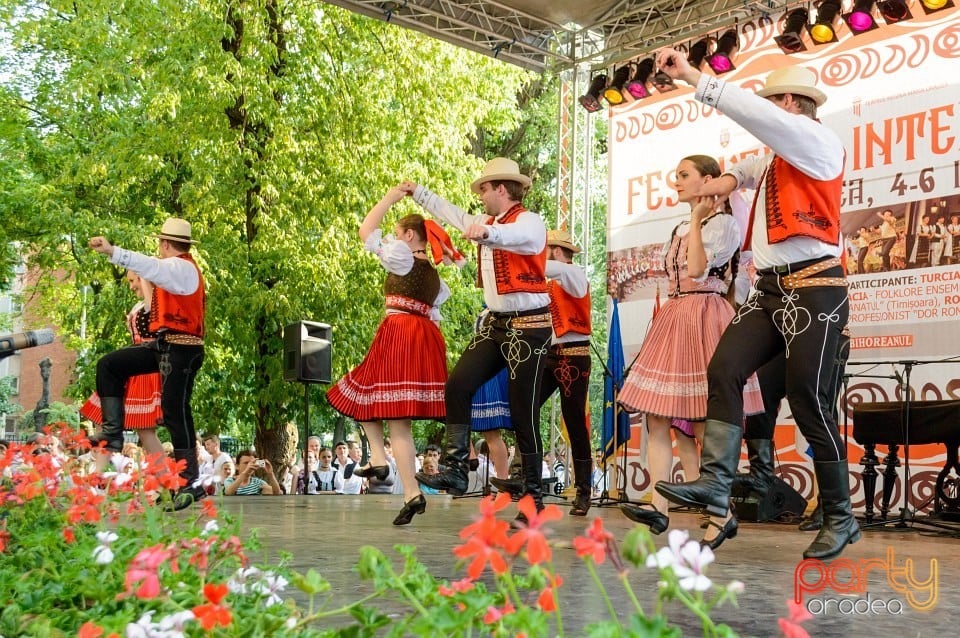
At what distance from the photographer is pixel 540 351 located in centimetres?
480

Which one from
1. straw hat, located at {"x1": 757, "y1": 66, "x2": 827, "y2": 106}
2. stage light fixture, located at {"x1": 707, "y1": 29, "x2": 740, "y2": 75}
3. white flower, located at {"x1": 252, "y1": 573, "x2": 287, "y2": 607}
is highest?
stage light fixture, located at {"x1": 707, "y1": 29, "x2": 740, "y2": 75}

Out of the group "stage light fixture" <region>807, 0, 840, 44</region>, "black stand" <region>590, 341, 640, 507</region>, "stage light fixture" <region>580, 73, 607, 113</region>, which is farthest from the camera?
"stage light fixture" <region>580, 73, 607, 113</region>

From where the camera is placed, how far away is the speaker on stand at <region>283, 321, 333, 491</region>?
9023mm

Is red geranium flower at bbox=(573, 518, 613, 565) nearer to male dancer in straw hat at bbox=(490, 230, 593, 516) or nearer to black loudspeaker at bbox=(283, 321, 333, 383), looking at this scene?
male dancer in straw hat at bbox=(490, 230, 593, 516)

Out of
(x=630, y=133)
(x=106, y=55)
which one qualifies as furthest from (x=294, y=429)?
(x=630, y=133)

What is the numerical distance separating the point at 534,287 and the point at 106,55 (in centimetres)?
938

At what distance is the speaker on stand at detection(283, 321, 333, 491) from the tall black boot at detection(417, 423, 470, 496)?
445 cm

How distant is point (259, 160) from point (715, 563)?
8787 mm

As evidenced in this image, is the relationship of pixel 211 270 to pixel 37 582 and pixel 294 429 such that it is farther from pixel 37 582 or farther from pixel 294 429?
pixel 37 582

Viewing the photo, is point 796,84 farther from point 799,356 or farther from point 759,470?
point 759,470

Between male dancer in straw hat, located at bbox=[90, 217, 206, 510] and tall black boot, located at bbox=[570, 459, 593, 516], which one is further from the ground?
male dancer in straw hat, located at bbox=[90, 217, 206, 510]

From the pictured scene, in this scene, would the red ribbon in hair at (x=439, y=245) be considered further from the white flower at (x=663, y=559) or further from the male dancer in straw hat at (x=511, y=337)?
the white flower at (x=663, y=559)

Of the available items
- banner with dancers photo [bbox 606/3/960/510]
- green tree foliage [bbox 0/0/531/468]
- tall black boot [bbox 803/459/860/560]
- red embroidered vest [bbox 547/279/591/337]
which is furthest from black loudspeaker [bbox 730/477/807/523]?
green tree foliage [bbox 0/0/531/468]

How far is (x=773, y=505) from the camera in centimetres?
643
